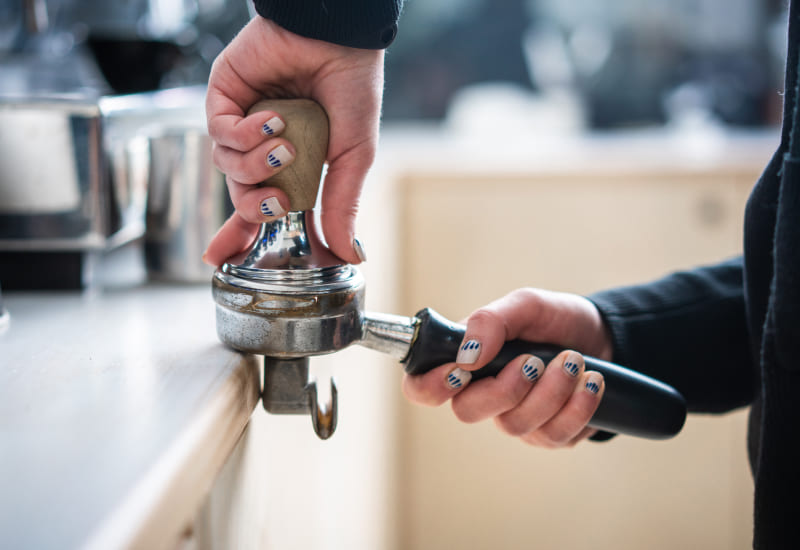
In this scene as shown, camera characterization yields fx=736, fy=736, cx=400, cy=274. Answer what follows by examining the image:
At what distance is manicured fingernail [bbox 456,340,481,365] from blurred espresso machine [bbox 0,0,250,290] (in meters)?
0.28

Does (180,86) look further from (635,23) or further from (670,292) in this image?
(635,23)

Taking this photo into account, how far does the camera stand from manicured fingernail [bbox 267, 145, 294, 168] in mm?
342

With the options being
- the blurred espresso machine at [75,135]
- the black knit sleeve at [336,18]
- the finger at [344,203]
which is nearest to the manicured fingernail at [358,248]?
the finger at [344,203]

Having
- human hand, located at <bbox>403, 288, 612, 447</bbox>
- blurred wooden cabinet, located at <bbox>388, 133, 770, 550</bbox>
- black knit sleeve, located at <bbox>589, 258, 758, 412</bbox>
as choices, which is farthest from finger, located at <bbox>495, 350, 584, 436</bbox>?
blurred wooden cabinet, located at <bbox>388, 133, 770, 550</bbox>

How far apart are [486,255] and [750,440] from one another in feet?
2.62

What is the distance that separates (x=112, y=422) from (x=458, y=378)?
0.21 metres

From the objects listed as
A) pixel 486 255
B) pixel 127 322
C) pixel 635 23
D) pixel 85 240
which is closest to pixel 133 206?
pixel 85 240

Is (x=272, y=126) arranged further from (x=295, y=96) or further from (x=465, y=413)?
(x=465, y=413)

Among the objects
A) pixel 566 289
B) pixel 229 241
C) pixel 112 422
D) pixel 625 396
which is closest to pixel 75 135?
pixel 229 241

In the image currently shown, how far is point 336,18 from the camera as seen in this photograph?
1.22 feet

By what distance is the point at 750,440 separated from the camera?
1.74ft

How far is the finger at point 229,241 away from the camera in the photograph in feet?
1.31

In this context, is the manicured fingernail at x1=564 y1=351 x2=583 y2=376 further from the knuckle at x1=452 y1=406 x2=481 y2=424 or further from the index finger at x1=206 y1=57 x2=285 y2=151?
the index finger at x1=206 y1=57 x2=285 y2=151

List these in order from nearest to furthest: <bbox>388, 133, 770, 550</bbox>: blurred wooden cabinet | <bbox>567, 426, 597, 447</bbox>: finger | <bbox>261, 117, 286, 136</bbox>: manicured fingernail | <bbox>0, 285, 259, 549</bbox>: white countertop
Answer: <bbox>0, 285, 259, 549</bbox>: white countertop, <bbox>261, 117, 286, 136</bbox>: manicured fingernail, <bbox>567, 426, 597, 447</bbox>: finger, <bbox>388, 133, 770, 550</bbox>: blurred wooden cabinet
